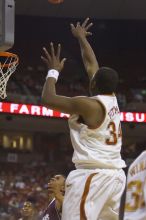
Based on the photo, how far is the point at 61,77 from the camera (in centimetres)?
2153

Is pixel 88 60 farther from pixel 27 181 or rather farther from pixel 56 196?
pixel 27 181

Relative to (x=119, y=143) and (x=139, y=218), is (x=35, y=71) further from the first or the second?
(x=139, y=218)

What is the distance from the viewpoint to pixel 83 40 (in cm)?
501

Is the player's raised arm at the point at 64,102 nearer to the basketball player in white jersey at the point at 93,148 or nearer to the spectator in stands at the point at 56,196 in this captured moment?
the basketball player in white jersey at the point at 93,148

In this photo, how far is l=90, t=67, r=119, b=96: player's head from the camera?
4.20 meters

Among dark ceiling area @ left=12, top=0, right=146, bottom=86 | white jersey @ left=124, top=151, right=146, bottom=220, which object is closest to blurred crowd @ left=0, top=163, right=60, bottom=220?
dark ceiling area @ left=12, top=0, right=146, bottom=86

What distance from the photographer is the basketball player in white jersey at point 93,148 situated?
4.07 meters

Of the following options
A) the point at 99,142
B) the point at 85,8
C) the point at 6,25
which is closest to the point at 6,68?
the point at 6,25

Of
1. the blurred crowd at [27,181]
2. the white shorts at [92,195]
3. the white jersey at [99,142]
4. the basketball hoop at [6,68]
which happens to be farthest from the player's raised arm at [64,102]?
the blurred crowd at [27,181]

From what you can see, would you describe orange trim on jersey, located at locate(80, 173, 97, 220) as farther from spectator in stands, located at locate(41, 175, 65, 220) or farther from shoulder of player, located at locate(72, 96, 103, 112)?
spectator in stands, located at locate(41, 175, 65, 220)

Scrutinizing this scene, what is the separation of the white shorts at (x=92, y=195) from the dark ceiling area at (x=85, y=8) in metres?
16.1

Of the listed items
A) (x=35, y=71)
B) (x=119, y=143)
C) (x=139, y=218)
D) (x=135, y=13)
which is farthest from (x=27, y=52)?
(x=139, y=218)

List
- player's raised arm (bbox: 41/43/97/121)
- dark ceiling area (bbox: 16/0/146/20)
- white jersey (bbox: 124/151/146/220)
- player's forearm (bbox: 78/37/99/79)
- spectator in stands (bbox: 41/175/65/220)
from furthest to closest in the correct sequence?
dark ceiling area (bbox: 16/0/146/20) < spectator in stands (bbox: 41/175/65/220) < player's forearm (bbox: 78/37/99/79) < player's raised arm (bbox: 41/43/97/121) < white jersey (bbox: 124/151/146/220)

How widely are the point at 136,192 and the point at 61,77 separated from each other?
1873 centimetres
